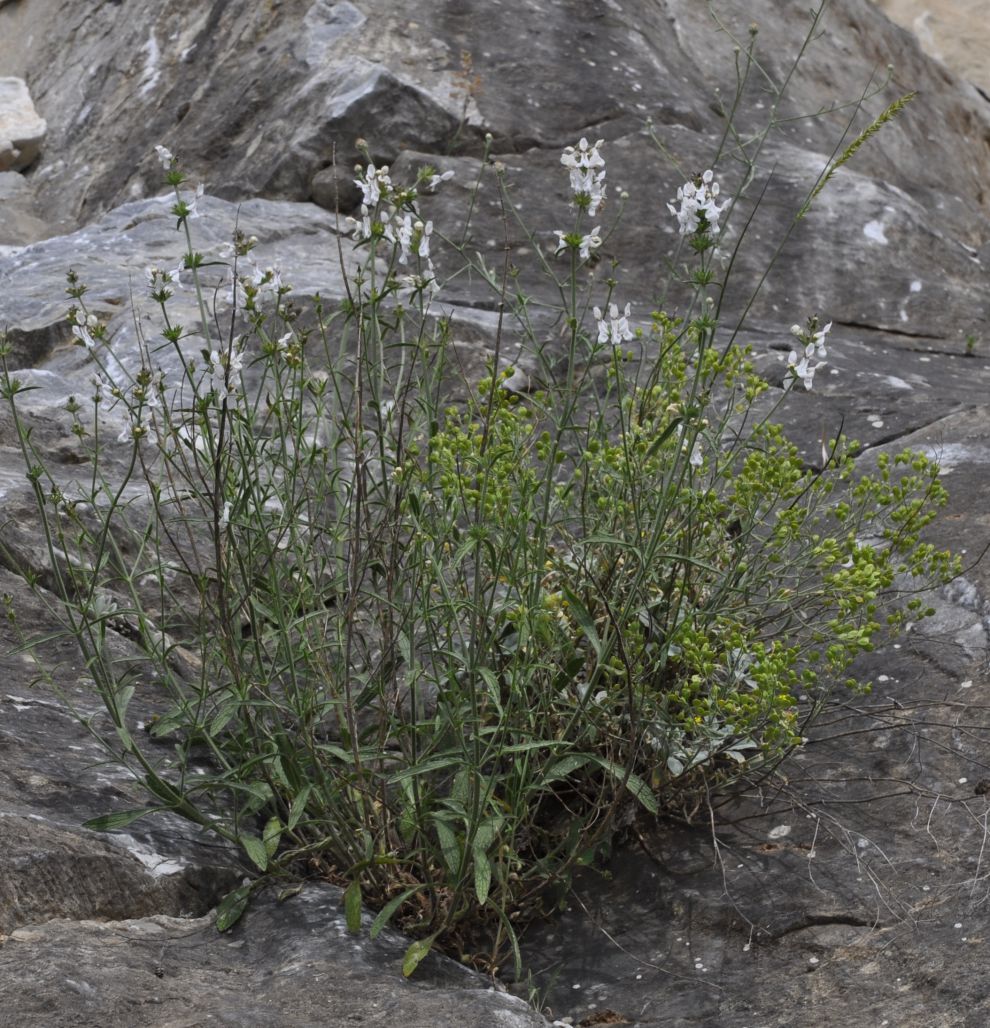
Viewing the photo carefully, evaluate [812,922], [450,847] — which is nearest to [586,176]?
[450,847]

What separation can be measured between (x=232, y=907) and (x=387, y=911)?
1.00 feet

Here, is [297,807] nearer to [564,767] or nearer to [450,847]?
[450,847]

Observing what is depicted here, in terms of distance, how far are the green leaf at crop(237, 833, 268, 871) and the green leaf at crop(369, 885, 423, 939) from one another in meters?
0.23

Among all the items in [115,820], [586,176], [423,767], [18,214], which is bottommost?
[115,820]

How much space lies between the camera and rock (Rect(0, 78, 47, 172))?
7.36 meters

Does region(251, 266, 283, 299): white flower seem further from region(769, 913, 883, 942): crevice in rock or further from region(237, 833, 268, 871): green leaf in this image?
region(769, 913, 883, 942): crevice in rock

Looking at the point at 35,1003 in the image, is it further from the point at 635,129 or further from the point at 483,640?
the point at 635,129

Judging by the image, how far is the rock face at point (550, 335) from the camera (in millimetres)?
2338

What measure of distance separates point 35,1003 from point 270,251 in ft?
11.7

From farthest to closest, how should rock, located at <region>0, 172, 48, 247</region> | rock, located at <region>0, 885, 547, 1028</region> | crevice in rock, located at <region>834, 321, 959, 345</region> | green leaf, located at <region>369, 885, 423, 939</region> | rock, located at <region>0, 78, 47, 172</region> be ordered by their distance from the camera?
1. rock, located at <region>0, 78, 47, 172</region>
2. rock, located at <region>0, 172, 48, 247</region>
3. crevice in rock, located at <region>834, 321, 959, 345</region>
4. green leaf, located at <region>369, 885, 423, 939</region>
5. rock, located at <region>0, 885, 547, 1028</region>

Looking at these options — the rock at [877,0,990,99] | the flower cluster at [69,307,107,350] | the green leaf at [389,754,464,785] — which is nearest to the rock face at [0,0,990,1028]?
the green leaf at [389,754,464,785]

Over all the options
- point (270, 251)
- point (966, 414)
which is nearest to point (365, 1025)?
point (966, 414)

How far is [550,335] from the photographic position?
4504mm

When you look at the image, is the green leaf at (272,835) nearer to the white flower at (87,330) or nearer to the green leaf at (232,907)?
the green leaf at (232,907)
